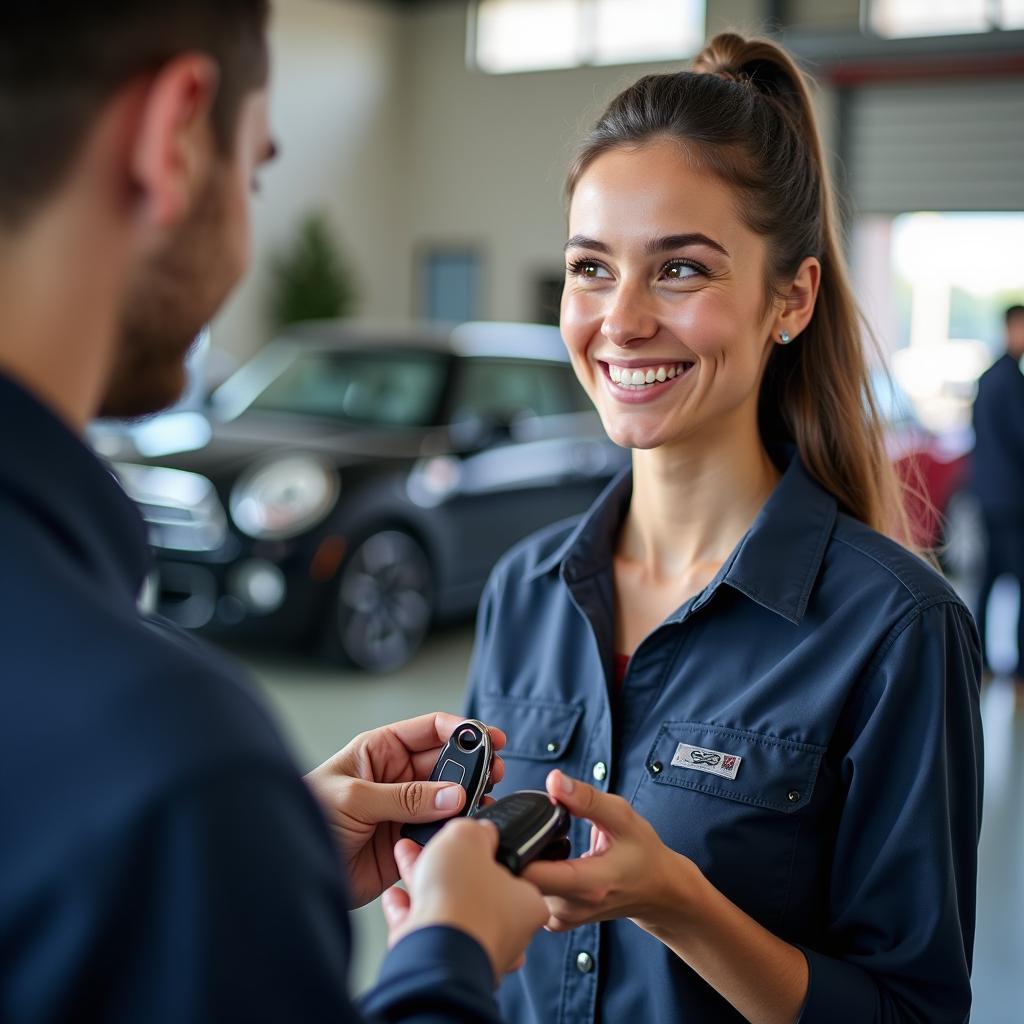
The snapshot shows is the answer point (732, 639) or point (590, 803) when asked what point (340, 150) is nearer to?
point (732, 639)

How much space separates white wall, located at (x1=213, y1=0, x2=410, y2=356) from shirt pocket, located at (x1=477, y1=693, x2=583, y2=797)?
13797mm

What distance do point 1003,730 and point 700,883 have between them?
451cm

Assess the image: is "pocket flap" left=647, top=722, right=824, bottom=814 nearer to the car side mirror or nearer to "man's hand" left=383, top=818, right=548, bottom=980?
"man's hand" left=383, top=818, right=548, bottom=980

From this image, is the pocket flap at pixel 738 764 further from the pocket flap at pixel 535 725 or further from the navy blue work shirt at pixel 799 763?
the pocket flap at pixel 535 725

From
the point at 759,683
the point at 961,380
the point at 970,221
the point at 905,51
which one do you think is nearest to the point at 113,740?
the point at 759,683

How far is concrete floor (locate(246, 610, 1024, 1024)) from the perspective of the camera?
10.8 feet

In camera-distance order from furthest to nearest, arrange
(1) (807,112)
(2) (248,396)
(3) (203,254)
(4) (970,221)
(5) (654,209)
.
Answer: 1. (4) (970,221)
2. (2) (248,396)
3. (1) (807,112)
4. (5) (654,209)
5. (3) (203,254)

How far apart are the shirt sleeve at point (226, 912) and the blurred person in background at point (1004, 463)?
19.0 feet

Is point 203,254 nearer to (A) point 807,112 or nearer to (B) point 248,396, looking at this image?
(A) point 807,112

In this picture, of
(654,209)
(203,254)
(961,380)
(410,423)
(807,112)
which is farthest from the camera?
(961,380)

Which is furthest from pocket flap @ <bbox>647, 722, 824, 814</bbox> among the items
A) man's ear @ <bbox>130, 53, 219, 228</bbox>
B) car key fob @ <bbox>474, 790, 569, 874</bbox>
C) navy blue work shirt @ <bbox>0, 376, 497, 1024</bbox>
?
man's ear @ <bbox>130, 53, 219, 228</bbox>

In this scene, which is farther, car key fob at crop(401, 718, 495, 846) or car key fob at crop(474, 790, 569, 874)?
car key fob at crop(401, 718, 495, 846)

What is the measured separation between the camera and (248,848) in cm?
66

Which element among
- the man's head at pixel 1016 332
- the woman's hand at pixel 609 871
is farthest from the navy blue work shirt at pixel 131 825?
the man's head at pixel 1016 332
